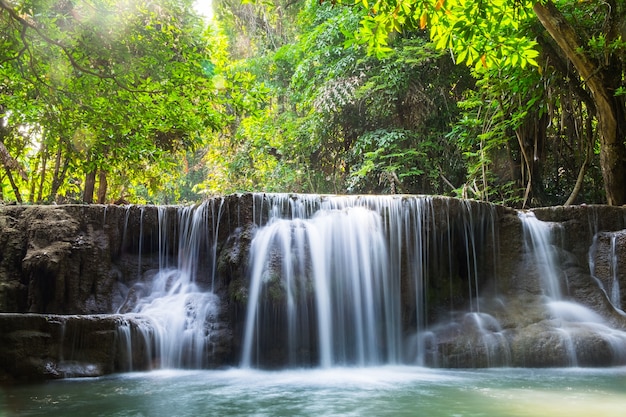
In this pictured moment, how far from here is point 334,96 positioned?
14.9m

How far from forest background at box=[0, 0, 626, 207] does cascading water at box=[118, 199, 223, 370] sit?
4.22 ft

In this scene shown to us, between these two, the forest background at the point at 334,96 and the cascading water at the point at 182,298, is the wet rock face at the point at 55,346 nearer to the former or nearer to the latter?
the cascading water at the point at 182,298

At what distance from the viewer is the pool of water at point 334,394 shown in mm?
4723

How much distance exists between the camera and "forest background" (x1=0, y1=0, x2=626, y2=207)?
617 cm

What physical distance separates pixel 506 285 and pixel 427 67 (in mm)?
7186

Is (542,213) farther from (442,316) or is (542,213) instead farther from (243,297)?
(243,297)

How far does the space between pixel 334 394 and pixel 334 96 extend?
10.6 metres

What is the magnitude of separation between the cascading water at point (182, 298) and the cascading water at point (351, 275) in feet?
2.54

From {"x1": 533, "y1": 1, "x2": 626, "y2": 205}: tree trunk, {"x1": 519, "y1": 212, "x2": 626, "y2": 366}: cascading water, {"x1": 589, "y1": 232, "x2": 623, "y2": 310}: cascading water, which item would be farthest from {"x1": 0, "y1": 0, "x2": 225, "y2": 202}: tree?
{"x1": 589, "y1": 232, "x2": 623, "y2": 310}: cascading water

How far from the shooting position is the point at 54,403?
506 centimetres

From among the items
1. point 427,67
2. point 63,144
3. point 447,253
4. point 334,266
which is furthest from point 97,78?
point 427,67

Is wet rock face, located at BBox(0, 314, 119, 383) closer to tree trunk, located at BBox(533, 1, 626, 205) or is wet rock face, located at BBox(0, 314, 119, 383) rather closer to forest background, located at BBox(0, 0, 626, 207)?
forest background, located at BBox(0, 0, 626, 207)

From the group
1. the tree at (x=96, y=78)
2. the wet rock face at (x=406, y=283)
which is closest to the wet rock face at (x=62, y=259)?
the wet rock face at (x=406, y=283)

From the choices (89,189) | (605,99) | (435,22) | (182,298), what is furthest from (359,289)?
(89,189)
